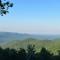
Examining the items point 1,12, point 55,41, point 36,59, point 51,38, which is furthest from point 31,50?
point 51,38

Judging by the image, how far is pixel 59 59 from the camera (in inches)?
1134

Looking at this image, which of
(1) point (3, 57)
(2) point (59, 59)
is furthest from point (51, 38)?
(1) point (3, 57)

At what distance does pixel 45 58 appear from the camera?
27.8 meters

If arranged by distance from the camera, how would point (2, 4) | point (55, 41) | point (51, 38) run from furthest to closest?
point (51, 38), point (55, 41), point (2, 4)

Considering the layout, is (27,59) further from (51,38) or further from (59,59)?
(51,38)

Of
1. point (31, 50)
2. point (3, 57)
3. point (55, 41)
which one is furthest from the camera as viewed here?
point (55, 41)

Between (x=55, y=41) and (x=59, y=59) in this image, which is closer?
(x=59, y=59)

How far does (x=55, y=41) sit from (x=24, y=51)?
22585mm

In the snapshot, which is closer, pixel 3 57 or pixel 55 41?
pixel 3 57

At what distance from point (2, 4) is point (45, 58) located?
6.68 metres

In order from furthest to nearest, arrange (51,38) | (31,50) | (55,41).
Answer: (51,38)
(55,41)
(31,50)

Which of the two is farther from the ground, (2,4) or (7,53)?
(2,4)

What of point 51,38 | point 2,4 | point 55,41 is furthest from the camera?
point 51,38

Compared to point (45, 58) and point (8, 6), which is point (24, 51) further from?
point (8, 6)
